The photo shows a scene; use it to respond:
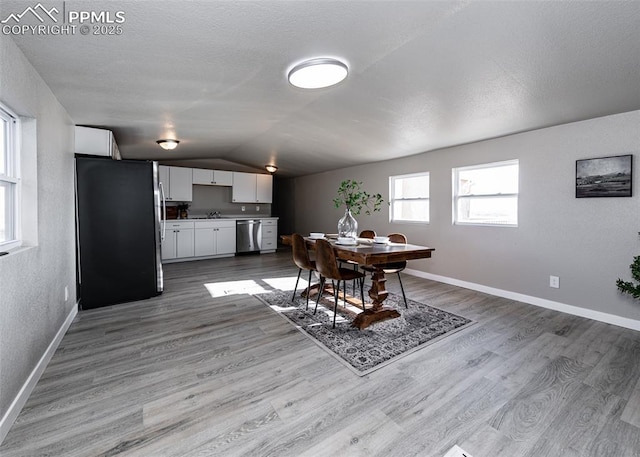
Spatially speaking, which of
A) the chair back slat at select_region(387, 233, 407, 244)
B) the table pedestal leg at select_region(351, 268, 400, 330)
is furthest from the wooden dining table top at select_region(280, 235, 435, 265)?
the chair back slat at select_region(387, 233, 407, 244)

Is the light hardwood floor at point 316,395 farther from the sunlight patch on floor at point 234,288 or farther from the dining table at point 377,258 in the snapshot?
the sunlight patch on floor at point 234,288

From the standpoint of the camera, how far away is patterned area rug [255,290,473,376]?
7.41ft

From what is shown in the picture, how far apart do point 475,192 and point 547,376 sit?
2.75 m

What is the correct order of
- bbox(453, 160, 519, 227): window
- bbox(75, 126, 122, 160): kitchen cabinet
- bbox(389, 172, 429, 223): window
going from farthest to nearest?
1. bbox(389, 172, 429, 223): window
2. bbox(453, 160, 519, 227): window
3. bbox(75, 126, 122, 160): kitchen cabinet

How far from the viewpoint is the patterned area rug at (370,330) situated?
2.26 metres

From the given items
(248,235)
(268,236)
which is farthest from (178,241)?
(268,236)


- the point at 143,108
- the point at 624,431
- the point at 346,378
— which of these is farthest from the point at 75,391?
the point at 624,431

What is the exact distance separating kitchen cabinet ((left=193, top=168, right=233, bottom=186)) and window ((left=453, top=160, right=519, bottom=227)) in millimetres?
5215

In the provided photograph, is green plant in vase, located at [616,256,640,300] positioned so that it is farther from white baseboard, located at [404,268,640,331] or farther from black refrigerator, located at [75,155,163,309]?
black refrigerator, located at [75,155,163,309]

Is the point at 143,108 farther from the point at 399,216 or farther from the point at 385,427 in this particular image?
the point at 399,216

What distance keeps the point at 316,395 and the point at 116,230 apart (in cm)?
300

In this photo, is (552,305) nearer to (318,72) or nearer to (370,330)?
(370,330)

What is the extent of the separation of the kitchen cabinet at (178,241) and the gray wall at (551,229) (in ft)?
15.9

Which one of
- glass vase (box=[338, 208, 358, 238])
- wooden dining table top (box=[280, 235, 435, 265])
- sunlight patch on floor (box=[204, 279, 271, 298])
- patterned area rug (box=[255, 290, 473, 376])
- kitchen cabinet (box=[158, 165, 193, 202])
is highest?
kitchen cabinet (box=[158, 165, 193, 202])
